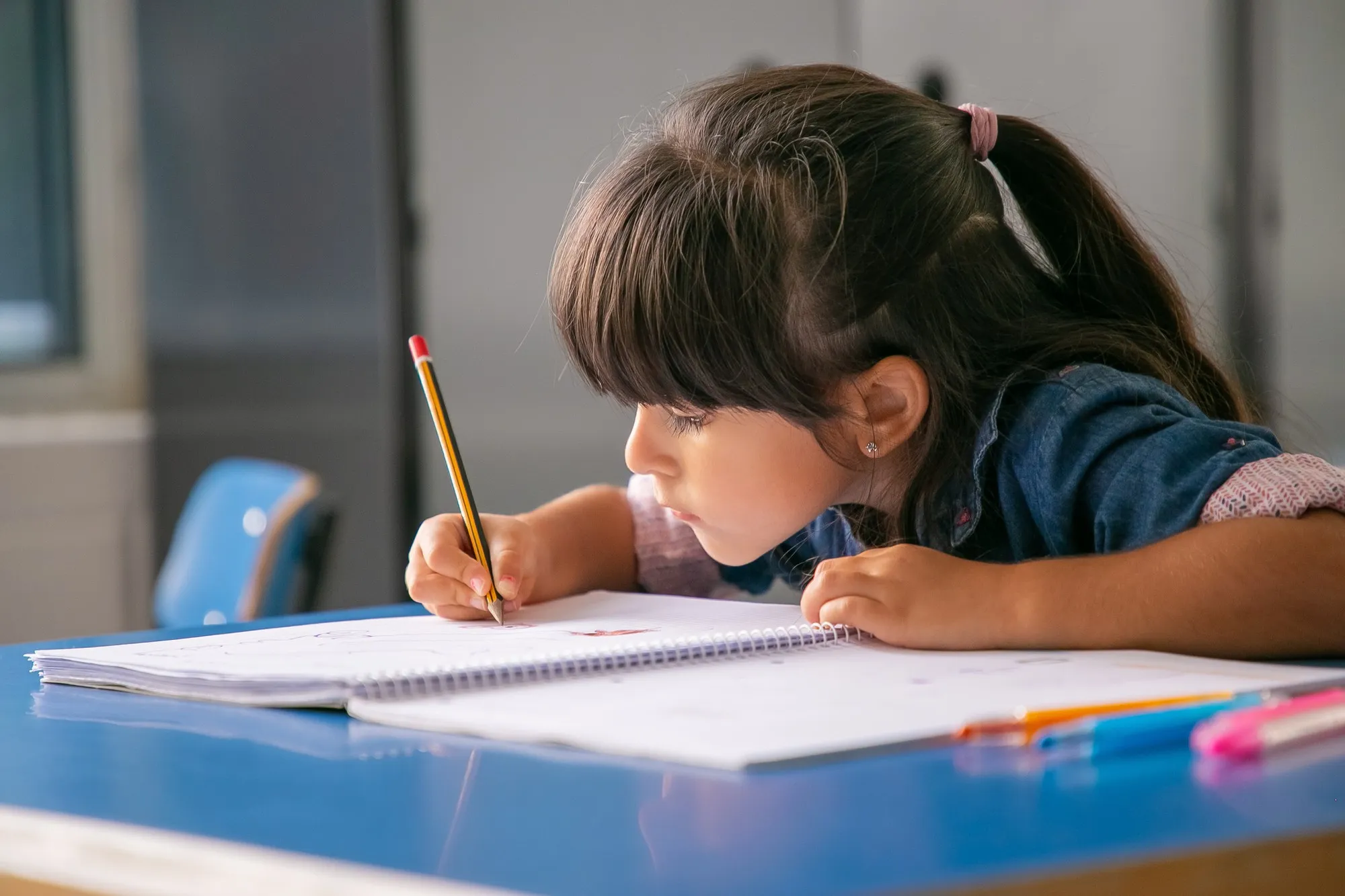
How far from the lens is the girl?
0.77 m

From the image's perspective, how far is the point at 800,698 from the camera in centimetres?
54

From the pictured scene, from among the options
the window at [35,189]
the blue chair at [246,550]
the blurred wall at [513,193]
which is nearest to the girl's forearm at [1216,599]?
the blue chair at [246,550]

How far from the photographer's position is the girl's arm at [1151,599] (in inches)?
26.2

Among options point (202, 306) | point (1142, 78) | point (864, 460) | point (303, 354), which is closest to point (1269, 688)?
point (864, 460)

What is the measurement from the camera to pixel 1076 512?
81cm

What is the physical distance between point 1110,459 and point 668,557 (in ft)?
1.28

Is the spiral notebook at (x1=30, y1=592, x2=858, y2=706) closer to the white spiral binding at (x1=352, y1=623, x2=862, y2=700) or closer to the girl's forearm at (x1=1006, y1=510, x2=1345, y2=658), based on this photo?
the white spiral binding at (x1=352, y1=623, x2=862, y2=700)

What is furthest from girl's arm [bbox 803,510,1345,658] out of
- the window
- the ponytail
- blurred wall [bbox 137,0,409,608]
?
the window

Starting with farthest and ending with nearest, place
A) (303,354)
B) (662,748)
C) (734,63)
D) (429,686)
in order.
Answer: (303,354)
(734,63)
(429,686)
(662,748)

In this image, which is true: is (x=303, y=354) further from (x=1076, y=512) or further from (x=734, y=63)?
(x=1076, y=512)

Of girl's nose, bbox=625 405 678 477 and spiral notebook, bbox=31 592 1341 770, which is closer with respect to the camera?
spiral notebook, bbox=31 592 1341 770

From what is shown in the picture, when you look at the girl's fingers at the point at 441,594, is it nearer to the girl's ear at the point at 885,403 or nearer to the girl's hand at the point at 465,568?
the girl's hand at the point at 465,568

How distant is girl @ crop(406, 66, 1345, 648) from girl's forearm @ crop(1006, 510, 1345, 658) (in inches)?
0.6

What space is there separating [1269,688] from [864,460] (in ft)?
1.26
